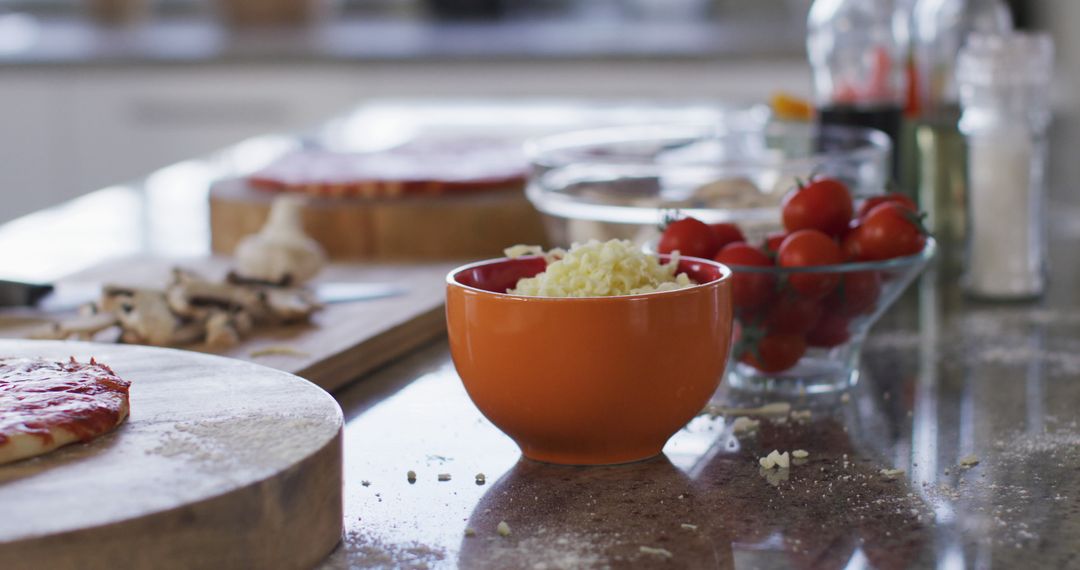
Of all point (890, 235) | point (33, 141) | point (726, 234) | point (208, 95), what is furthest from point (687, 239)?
point (33, 141)

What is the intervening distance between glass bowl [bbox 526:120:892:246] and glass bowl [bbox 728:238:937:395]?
115mm

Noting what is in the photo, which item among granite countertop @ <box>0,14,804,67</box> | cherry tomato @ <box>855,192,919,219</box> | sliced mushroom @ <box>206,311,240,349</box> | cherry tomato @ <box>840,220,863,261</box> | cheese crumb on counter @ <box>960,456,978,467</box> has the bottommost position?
cheese crumb on counter @ <box>960,456,978,467</box>

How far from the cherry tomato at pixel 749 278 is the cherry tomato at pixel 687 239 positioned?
0.06 feet

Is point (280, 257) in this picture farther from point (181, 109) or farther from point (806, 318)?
point (181, 109)

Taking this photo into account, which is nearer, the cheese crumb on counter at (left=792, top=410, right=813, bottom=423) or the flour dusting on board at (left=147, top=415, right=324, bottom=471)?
the flour dusting on board at (left=147, top=415, right=324, bottom=471)

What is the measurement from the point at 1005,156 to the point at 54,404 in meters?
0.97

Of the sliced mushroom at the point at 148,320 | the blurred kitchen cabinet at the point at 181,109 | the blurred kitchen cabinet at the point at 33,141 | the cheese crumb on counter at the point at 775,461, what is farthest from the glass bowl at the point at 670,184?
the blurred kitchen cabinet at the point at 33,141

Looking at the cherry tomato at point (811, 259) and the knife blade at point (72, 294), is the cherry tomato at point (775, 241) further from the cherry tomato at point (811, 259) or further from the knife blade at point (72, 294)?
the knife blade at point (72, 294)

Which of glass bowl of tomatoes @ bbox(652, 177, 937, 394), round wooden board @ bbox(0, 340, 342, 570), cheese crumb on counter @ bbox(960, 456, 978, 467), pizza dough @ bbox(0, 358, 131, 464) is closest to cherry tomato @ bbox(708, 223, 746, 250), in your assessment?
glass bowl of tomatoes @ bbox(652, 177, 937, 394)

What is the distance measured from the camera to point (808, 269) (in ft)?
3.24

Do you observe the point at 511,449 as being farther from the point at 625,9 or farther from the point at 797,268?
the point at 625,9

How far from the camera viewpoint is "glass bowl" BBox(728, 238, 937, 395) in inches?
39.4

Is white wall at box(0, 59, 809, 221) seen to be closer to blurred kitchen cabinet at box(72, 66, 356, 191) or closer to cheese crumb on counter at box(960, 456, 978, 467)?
blurred kitchen cabinet at box(72, 66, 356, 191)

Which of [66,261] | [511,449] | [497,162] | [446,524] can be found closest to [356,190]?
[497,162]
